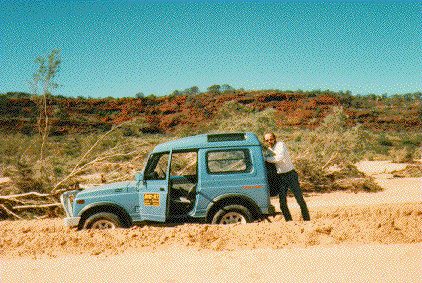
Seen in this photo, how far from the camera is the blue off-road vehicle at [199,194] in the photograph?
21.5ft

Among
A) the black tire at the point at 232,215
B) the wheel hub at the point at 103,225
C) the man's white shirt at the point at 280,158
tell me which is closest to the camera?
the black tire at the point at 232,215

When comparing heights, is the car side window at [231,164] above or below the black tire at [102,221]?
above

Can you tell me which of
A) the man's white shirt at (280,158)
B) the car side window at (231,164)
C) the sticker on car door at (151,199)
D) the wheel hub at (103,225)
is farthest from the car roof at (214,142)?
the wheel hub at (103,225)

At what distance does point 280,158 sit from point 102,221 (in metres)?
3.42

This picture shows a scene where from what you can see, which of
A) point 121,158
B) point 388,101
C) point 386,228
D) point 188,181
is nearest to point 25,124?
point 121,158

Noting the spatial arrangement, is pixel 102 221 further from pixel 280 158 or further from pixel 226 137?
pixel 280 158

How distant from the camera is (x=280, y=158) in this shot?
6898mm

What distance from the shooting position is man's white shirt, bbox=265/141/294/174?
691cm

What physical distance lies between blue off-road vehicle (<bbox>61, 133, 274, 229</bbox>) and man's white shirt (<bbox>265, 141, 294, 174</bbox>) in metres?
0.41

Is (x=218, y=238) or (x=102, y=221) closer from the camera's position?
(x=218, y=238)

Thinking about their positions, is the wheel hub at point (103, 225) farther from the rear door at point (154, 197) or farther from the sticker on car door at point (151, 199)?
the sticker on car door at point (151, 199)

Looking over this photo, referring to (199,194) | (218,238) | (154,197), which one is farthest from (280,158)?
(154,197)

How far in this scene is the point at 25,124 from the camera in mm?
46344

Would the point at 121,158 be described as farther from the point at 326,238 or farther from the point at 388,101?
the point at 388,101
